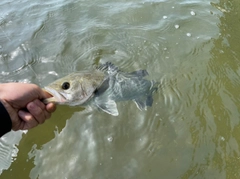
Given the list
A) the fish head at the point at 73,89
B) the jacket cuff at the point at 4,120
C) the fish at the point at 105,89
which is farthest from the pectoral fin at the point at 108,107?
the jacket cuff at the point at 4,120

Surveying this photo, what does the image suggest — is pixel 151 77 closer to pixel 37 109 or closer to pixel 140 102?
pixel 140 102

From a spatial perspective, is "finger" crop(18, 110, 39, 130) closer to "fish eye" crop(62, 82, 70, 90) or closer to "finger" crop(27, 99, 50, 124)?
"finger" crop(27, 99, 50, 124)

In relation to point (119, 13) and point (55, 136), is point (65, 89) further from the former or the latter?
point (119, 13)

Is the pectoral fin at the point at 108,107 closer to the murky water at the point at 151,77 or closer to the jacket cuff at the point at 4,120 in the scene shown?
the murky water at the point at 151,77

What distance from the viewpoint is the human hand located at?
2.91 m

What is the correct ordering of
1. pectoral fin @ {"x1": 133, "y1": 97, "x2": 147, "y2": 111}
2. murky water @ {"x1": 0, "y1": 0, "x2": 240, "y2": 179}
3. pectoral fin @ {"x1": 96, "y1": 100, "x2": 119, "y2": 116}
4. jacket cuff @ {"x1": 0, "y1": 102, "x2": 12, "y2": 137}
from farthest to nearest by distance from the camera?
pectoral fin @ {"x1": 133, "y1": 97, "x2": 147, "y2": 111}, murky water @ {"x1": 0, "y1": 0, "x2": 240, "y2": 179}, pectoral fin @ {"x1": 96, "y1": 100, "x2": 119, "y2": 116}, jacket cuff @ {"x1": 0, "y1": 102, "x2": 12, "y2": 137}

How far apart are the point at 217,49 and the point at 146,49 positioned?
44.6 inches

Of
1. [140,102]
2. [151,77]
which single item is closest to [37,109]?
[140,102]

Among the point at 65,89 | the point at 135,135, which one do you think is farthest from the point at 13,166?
the point at 135,135

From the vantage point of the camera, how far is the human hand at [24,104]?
291 centimetres

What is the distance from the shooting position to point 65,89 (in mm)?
2953

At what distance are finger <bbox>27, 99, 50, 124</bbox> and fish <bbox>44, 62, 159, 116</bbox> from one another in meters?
0.07

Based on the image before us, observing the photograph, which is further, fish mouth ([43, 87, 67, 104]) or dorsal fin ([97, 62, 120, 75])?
dorsal fin ([97, 62, 120, 75])

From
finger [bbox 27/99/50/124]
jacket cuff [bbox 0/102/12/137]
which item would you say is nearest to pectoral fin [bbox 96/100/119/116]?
finger [bbox 27/99/50/124]
